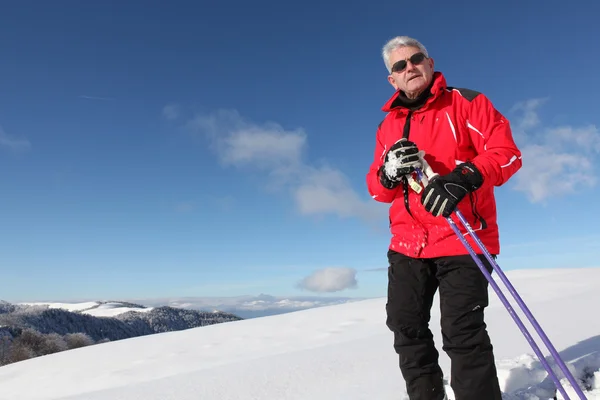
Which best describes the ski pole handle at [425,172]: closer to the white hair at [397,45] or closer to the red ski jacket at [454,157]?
the red ski jacket at [454,157]

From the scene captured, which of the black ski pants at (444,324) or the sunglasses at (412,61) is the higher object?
the sunglasses at (412,61)

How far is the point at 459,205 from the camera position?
243cm

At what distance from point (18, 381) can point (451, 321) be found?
18.7 ft

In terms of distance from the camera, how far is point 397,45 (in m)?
2.80

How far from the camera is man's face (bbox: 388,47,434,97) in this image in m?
2.67

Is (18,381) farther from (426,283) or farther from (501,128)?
(501,128)

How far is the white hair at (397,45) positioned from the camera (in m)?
2.77

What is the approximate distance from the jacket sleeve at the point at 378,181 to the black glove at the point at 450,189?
0.47 metres

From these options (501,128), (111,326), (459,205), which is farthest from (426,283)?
(111,326)

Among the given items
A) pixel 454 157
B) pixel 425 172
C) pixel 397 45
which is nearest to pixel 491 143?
pixel 454 157

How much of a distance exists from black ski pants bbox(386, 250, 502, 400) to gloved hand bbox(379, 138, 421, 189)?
55 cm

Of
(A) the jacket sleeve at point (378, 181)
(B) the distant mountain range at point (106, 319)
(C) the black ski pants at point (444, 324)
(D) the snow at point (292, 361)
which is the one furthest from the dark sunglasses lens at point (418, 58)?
(B) the distant mountain range at point (106, 319)

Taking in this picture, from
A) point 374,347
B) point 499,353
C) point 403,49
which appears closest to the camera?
point 403,49

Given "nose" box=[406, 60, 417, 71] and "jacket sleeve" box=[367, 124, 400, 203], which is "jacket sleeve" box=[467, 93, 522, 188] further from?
"jacket sleeve" box=[367, 124, 400, 203]
